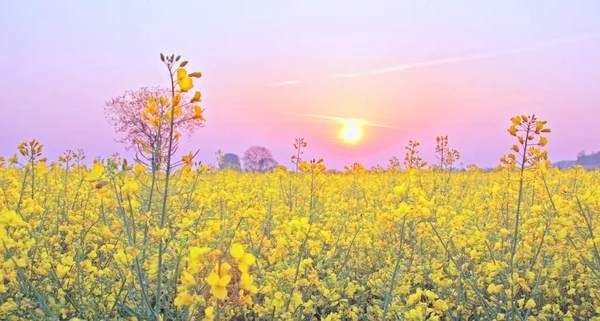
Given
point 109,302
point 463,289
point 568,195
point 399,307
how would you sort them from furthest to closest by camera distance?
point 463,289
point 109,302
point 568,195
point 399,307

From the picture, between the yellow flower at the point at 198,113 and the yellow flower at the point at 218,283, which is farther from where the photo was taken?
the yellow flower at the point at 198,113

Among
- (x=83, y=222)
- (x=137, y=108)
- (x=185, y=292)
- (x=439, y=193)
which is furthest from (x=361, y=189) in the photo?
(x=137, y=108)

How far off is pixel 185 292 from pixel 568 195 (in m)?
2.20

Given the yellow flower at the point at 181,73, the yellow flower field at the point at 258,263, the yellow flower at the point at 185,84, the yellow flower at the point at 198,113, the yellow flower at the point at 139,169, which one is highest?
A: the yellow flower at the point at 181,73

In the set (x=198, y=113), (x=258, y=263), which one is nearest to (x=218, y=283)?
(x=198, y=113)

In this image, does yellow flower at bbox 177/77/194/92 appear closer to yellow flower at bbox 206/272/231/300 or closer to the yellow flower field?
the yellow flower field

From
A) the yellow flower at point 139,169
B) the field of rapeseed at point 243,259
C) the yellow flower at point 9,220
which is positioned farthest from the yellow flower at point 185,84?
the yellow flower at point 9,220

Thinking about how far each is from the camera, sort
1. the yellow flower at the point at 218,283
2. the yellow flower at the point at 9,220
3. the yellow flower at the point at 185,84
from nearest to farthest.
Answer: the yellow flower at the point at 218,283, the yellow flower at the point at 9,220, the yellow flower at the point at 185,84

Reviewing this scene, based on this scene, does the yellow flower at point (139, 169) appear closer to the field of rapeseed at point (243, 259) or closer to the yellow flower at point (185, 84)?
the field of rapeseed at point (243, 259)

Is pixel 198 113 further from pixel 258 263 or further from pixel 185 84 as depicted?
pixel 258 263

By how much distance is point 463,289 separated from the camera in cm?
301

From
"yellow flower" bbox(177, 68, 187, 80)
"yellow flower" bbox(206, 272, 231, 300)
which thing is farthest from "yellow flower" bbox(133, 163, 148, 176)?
"yellow flower" bbox(206, 272, 231, 300)

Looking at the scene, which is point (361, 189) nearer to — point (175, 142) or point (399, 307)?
point (399, 307)

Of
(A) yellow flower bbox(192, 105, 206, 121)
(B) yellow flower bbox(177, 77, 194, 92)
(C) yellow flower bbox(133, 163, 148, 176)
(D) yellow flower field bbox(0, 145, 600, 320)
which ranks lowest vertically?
(D) yellow flower field bbox(0, 145, 600, 320)
